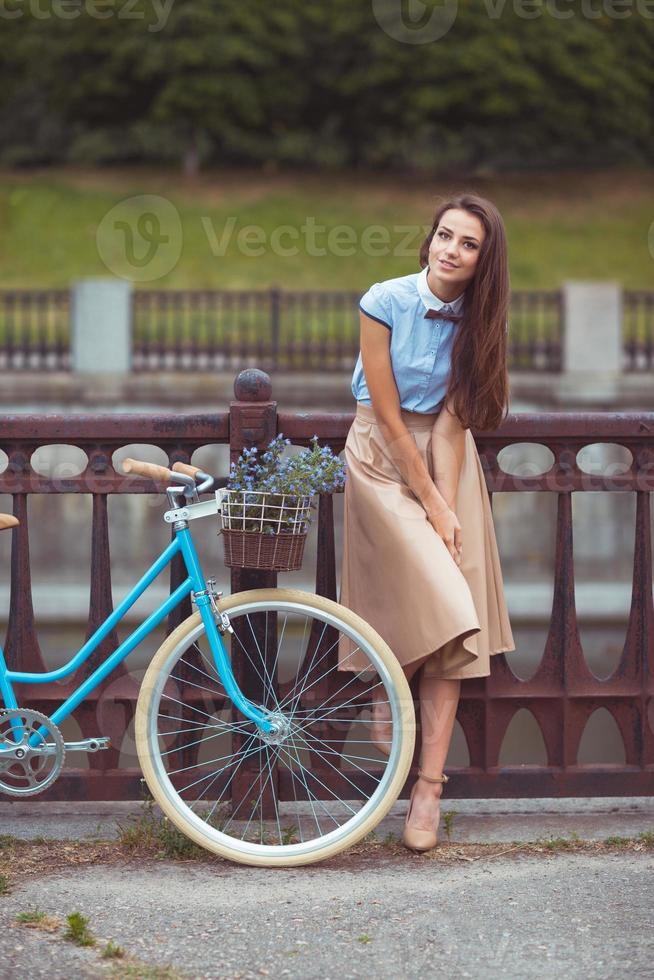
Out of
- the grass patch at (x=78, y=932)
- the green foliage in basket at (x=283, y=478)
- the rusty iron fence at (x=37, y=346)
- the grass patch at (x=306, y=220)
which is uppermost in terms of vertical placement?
the grass patch at (x=306, y=220)

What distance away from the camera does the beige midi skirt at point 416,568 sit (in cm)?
370

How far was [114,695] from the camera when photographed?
4109 mm

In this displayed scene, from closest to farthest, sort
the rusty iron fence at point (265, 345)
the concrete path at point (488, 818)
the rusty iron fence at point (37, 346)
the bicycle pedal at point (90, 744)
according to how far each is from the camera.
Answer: the bicycle pedal at point (90, 744) → the concrete path at point (488, 818) → the rusty iron fence at point (37, 346) → the rusty iron fence at point (265, 345)

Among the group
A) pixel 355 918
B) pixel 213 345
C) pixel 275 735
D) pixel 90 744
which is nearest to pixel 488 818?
pixel 275 735

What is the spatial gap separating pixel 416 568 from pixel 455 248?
89 centimetres

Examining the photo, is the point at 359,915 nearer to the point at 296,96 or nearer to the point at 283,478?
the point at 283,478

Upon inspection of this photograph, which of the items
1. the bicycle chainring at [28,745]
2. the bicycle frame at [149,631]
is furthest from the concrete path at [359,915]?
the bicycle frame at [149,631]

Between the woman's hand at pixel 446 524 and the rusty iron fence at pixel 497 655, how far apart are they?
1.30 ft

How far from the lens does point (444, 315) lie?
3.72 metres

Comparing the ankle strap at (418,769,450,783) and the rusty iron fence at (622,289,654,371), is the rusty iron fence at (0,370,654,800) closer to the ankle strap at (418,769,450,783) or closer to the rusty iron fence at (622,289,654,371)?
the ankle strap at (418,769,450,783)

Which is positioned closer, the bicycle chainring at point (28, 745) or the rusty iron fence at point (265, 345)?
the bicycle chainring at point (28, 745)

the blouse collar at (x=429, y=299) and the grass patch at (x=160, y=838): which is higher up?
the blouse collar at (x=429, y=299)

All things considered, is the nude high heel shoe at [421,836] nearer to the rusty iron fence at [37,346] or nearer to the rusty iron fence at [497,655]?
the rusty iron fence at [497,655]

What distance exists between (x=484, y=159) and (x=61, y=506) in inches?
1073
